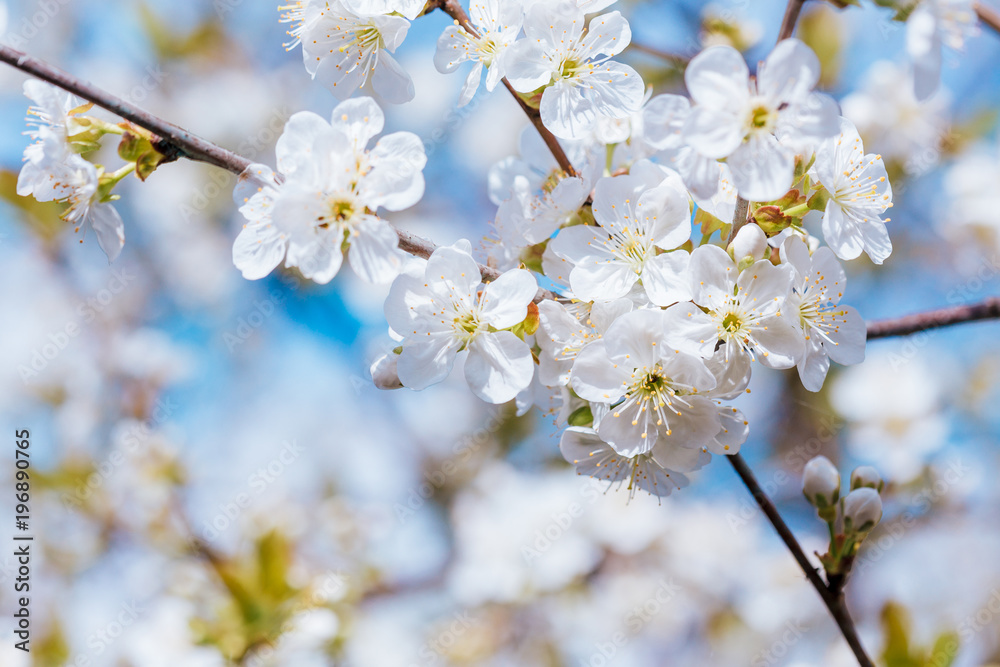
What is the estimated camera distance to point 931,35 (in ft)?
2.56

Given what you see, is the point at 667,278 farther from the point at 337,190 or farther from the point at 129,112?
the point at 129,112

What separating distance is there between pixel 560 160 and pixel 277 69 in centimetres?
344

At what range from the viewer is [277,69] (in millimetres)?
3924

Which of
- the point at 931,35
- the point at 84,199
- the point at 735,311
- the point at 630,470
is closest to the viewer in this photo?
the point at 931,35

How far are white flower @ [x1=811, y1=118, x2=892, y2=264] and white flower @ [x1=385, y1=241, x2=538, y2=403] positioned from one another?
0.45m

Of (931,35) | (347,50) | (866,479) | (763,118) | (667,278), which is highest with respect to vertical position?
(931,35)

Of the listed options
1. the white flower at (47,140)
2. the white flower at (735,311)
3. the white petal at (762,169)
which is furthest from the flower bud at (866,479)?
the white flower at (47,140)

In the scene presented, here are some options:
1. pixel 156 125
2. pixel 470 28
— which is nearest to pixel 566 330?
pixel 470 28

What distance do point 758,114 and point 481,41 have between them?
1.46ft

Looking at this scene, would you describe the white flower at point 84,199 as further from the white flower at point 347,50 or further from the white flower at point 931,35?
the white flower at point 931,35

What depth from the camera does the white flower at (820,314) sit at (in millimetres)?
908

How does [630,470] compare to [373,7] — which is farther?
[630,470]

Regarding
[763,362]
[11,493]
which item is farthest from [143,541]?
[763,362]

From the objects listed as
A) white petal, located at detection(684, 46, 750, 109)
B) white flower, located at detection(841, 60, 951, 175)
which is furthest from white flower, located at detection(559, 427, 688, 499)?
white flower, located at detection(841, 60, 951, 175)
